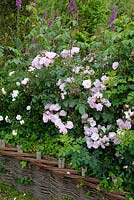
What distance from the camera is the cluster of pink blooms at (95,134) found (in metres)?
3.31

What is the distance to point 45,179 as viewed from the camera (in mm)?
3738

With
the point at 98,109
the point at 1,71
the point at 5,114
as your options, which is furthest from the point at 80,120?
the point at 1,71

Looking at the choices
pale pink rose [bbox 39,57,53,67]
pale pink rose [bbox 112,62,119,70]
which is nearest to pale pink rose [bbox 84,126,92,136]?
pale pink rose [bbox 112,62,119,70]

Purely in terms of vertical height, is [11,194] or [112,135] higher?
[112,135]

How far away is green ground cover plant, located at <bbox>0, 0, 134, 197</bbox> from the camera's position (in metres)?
3.30

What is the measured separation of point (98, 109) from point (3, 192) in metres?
1.22

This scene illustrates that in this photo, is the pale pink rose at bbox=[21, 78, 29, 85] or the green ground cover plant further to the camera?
the pale pink rose at bbox=[21, 78, 29, 85]

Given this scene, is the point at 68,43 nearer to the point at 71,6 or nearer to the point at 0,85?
the point at 71,6

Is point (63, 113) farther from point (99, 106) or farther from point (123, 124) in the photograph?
point (123, 124)

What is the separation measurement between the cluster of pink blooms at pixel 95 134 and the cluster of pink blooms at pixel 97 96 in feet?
0.37

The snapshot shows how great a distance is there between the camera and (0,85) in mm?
4062

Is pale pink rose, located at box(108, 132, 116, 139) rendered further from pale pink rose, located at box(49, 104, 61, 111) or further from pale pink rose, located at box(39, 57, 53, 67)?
pale pink rose, located at box(39, 57, 53, 67)

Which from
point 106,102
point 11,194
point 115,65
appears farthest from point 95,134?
point 11,194

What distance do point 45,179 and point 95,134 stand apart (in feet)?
2.22
